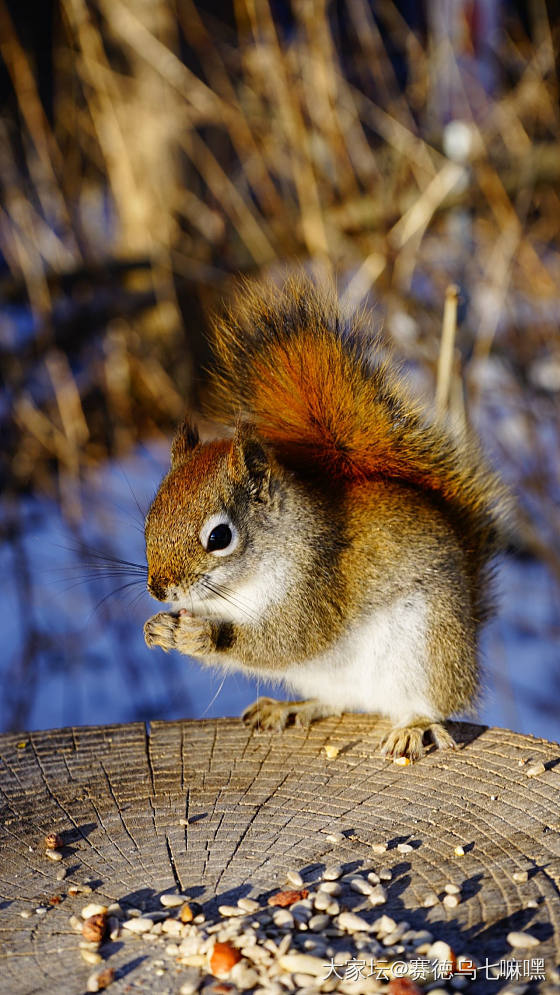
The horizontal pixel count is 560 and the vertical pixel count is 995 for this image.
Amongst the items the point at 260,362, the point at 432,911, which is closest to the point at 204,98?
the point at 260,362

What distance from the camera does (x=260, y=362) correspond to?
151 cm

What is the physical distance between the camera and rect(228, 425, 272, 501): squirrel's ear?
145 cm

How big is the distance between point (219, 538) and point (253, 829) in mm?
418

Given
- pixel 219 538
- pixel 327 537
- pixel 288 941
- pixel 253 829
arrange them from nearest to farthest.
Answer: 1. pixel 288 941
2. pixel 253 829
3. pixel 219 538
4. pixel 327 537

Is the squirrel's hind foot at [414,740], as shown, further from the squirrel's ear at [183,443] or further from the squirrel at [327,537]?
the squirrel's ear at [183,443]

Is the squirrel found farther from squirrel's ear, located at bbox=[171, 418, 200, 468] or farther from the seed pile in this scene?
the seed pile

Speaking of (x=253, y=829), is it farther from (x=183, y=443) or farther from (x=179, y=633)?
(x=183, y=443)

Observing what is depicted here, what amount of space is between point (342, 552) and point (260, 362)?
0.33 m

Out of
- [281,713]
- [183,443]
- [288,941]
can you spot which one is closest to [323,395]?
[183,443]

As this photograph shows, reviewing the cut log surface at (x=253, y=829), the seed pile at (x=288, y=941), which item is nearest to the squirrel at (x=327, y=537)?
the cut log surface at (x=253, y=829)

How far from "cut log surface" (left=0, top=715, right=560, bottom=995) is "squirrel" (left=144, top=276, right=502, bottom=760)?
11 cm

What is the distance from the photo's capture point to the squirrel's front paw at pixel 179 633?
1424mm

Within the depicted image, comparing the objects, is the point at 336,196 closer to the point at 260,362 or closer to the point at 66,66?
the point at 66,66

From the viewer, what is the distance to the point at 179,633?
1429 mm
